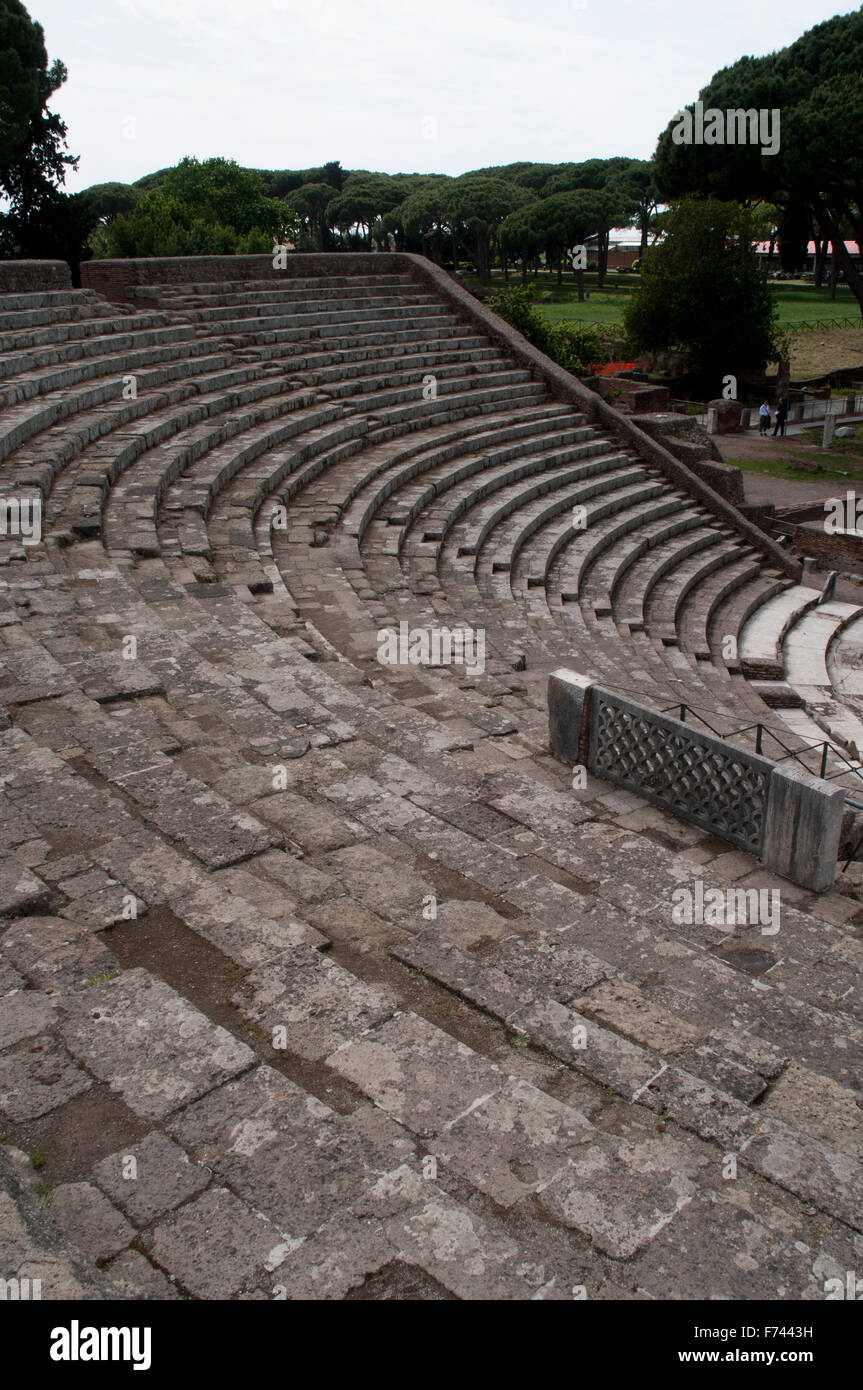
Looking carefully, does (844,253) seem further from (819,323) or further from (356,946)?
(356,946)

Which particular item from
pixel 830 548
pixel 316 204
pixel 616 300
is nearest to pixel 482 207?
pixel 616 300

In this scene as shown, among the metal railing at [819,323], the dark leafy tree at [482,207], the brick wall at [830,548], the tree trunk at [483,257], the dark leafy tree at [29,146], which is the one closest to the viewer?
the brick wall at [830,548]

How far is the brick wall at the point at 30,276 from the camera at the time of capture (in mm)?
15594

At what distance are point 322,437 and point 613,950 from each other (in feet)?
39.4

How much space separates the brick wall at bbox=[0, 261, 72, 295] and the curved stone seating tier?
4.83 metres

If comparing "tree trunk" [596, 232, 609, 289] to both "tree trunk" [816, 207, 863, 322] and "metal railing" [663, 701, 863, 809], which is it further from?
"metal railing" [663, 701, 863, 809]

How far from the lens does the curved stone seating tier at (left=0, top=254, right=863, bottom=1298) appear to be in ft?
10.3

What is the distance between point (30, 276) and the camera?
1590 centimetres

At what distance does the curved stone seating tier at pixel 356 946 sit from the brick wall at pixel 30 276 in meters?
4.83

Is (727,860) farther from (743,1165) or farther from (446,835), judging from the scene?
(743,1165)

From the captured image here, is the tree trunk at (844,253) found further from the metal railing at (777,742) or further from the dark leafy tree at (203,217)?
the metal railing at (777,742)

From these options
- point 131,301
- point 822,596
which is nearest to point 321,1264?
point 822,596

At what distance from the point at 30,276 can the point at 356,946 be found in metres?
15.2

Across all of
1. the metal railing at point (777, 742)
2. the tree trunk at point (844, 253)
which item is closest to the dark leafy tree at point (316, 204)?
the tree trunk at point (844, 253)
